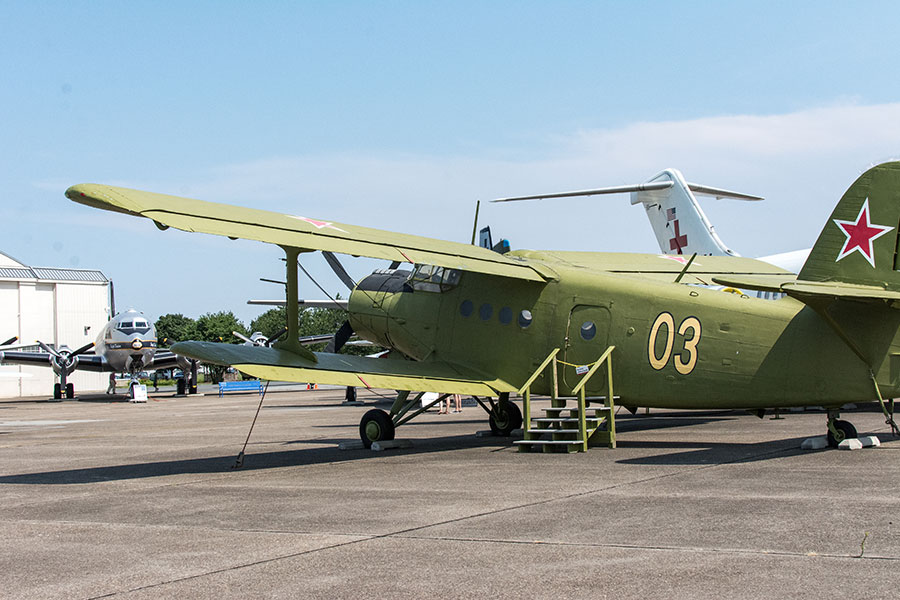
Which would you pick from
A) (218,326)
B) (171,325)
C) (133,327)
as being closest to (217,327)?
(218,326)

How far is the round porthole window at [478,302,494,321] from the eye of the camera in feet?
48.3

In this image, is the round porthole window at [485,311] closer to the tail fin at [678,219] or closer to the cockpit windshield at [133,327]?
the tail fin at [678,219]

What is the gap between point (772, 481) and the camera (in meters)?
9.36

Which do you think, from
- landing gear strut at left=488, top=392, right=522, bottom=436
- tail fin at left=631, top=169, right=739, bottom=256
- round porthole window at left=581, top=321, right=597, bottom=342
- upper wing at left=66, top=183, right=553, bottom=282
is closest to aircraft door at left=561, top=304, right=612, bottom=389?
round porthole window at left=581, top=321, right=597, bottom=342

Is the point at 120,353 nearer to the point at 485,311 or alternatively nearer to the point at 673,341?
the point at 485,311

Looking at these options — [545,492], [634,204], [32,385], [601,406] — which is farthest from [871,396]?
[32,385]

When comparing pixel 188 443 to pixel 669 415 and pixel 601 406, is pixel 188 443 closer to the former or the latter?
pixel 601 406

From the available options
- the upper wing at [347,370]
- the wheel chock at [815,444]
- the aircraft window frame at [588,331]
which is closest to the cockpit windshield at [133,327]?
the upper wing at [347,370]

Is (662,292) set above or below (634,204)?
below

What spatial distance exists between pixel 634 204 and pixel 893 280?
64.0 feet

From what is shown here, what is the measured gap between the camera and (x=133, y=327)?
1860 inches

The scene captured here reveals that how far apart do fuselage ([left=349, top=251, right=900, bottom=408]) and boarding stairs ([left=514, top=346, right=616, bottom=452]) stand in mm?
231

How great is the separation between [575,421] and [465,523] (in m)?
5.66

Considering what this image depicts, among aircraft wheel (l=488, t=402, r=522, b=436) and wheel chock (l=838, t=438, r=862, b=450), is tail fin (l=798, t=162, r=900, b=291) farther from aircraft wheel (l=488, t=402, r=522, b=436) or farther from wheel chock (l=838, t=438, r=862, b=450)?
aircraft wheel (l=488, t=402, r=522, b=436)
